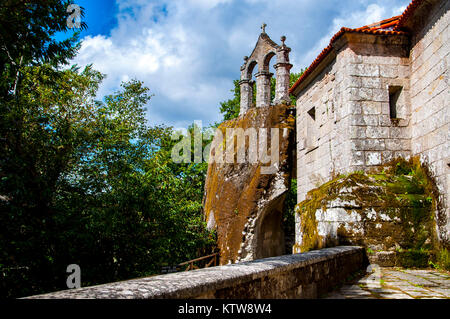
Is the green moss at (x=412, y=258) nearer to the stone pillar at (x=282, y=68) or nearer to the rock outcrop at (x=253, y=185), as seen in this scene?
the rock outcrop at (x=253, y=185)

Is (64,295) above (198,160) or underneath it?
underneath

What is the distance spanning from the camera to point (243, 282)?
2.10 metres

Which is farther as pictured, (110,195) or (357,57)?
(110,195)

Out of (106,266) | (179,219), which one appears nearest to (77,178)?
(106,266)

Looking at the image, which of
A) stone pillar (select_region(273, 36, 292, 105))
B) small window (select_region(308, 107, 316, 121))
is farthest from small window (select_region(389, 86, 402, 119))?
stone pillar (select_region(273, 36, 292, 105))

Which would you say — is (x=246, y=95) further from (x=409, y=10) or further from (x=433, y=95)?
(x=433, y=95)

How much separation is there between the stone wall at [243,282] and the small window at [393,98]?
3.67m

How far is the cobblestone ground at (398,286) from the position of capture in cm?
322

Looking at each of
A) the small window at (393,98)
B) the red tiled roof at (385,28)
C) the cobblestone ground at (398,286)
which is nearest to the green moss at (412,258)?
the cobblestone ground at (398,286)

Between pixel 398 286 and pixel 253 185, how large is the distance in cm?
702

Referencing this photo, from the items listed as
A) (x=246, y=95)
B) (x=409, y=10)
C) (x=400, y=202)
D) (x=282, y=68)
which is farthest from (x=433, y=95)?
(x=246, y=95)
